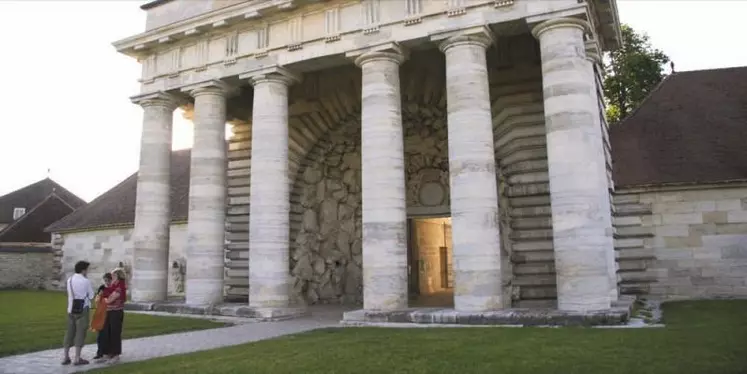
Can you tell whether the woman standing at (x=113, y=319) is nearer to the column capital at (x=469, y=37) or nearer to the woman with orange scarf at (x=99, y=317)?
the woman with orange scarf at (x=99, y=317)

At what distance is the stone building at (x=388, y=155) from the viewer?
45.0 ft

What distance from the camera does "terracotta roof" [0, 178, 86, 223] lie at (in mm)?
43938

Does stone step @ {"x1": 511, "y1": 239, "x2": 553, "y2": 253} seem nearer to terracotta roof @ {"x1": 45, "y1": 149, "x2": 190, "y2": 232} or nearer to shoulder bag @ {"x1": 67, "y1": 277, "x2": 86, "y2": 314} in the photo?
shoulder bag @ {"x1": 67, "y1": 277, "x2": 86, "y2": 314}

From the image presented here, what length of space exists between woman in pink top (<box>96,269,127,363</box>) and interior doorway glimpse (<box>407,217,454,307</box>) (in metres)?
10.8

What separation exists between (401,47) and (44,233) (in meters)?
31.9

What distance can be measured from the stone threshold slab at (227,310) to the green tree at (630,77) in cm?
2091

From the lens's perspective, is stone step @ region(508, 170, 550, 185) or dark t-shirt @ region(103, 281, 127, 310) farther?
stone step @ region(508, 170, 550, 185)

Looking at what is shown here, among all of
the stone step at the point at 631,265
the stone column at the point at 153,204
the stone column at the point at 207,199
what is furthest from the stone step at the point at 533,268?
the stone column at the point at 153,204

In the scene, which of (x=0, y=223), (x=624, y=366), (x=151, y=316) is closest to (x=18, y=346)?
(x=151, y=316)

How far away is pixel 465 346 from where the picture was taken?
9.62 m

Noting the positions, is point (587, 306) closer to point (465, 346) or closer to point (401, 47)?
point (465, 346)

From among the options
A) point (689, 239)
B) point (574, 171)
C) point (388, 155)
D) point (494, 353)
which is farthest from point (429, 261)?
point (494, 353)

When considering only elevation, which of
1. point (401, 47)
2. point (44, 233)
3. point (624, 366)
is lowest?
point (624, 366)

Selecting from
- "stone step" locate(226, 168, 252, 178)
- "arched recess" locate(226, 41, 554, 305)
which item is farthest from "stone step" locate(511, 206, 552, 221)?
"stone step" locate(226, 168, 252, 178)
